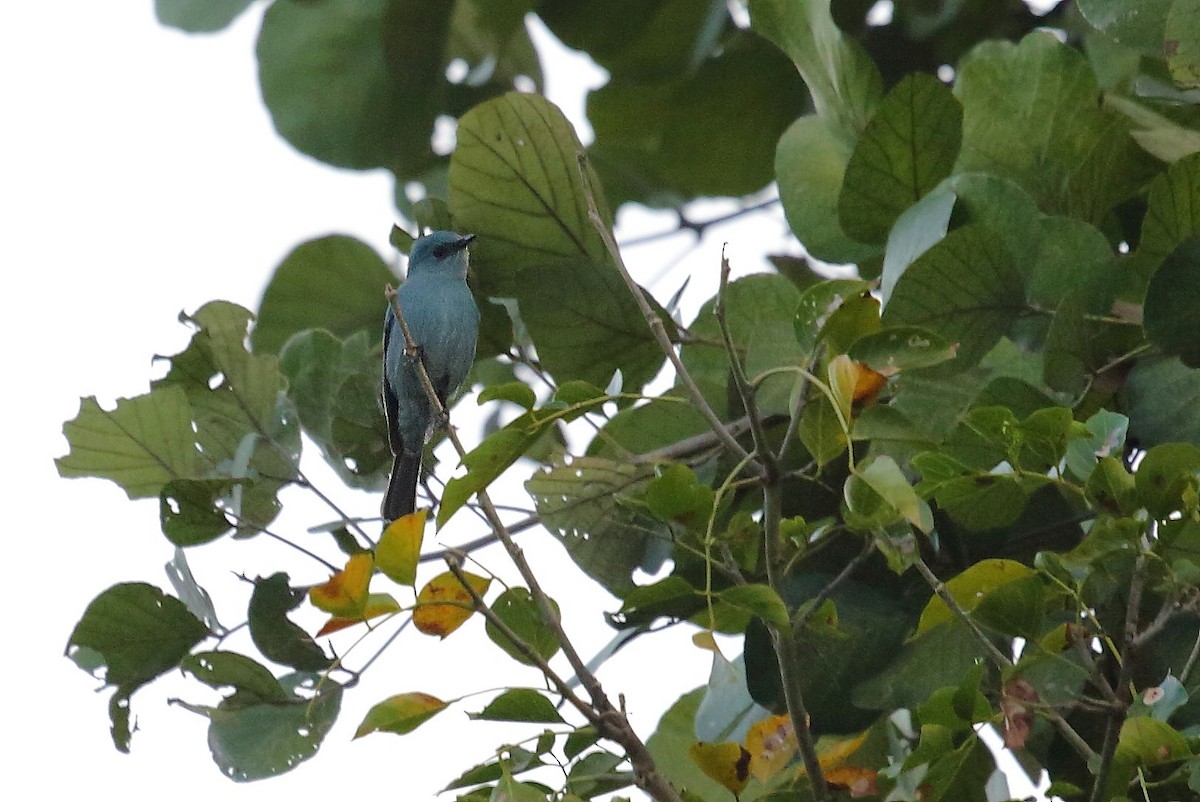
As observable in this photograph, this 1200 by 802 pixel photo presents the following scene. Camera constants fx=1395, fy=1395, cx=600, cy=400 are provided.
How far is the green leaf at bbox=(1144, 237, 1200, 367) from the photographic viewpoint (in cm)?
191

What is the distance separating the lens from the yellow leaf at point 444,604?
1549mm

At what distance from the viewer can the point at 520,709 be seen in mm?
1554

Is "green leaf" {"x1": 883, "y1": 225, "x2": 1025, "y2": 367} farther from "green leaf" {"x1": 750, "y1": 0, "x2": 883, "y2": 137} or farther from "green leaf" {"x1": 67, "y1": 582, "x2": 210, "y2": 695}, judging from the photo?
"green leaf" {"x1": 67, "y1": 582, "x2": 210, "y2": 695}

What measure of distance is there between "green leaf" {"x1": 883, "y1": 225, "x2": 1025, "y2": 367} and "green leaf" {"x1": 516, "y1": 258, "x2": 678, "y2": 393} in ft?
1.56

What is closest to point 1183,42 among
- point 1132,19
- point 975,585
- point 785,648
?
point 1132,19

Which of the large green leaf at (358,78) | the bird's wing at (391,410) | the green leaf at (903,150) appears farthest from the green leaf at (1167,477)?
the large green leaf at (358,78)

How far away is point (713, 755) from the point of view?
1672 millimetres

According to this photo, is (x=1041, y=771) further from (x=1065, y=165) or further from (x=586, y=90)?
(x=586, y=90)

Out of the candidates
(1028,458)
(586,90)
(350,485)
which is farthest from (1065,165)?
(586,90)

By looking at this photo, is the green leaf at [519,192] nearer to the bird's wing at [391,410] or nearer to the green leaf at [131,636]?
the bird's wing at [391,410]

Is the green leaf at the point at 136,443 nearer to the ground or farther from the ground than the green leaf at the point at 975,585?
farther from the ground

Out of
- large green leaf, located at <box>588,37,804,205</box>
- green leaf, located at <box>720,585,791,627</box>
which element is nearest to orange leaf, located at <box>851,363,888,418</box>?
green leaf, located at <box>720,585,791,627</box>

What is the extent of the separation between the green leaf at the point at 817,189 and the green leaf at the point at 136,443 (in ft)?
3.57

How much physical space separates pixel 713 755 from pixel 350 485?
107 centimetres
